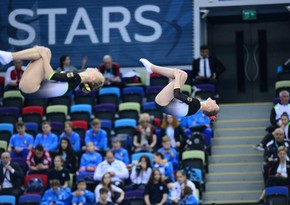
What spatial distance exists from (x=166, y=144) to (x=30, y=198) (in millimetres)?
3038

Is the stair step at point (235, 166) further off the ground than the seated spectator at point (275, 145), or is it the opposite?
the seated spectator at point (275, 145)

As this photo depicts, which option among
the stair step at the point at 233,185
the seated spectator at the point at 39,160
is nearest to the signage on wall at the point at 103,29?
the stair step at the point at 233,185

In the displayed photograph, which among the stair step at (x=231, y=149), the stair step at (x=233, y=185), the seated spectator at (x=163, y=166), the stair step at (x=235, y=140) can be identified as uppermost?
the stair step at (x=235, y=140)

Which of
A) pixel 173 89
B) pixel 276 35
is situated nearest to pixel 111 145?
pixel 276 35

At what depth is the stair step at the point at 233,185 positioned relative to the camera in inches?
910

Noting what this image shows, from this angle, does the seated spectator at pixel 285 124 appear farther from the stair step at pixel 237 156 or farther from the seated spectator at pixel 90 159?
the seated spectator at pixel 90 159

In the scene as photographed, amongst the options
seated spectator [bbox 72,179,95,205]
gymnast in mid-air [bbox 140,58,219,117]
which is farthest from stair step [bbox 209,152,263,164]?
gymnast in mid-air [bbox 140,58,219,117]

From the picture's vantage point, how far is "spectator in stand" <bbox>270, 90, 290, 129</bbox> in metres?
23.3

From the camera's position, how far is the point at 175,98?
15.5 m

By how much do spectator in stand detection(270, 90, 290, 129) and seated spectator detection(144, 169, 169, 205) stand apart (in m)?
3.18

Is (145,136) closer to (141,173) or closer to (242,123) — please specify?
(141,173)

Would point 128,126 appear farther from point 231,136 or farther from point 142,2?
point 142,2

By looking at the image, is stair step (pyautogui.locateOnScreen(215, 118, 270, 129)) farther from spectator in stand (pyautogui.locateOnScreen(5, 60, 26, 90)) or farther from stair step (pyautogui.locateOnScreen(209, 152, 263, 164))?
spectator in stand (pyautogui.locateOnScreen(5, 60, 26, 90))

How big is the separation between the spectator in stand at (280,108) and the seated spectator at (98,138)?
3.67 meters
